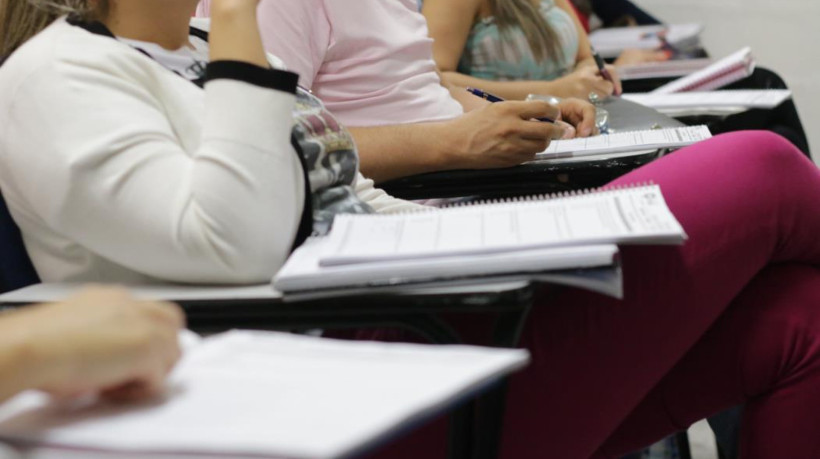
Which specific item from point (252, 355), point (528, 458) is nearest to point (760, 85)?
point (528, 458)

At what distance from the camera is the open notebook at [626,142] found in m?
1.57

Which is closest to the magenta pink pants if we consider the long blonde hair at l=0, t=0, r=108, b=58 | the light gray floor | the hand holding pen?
the long blonde hair at l=0, t=0, r=108, b=58

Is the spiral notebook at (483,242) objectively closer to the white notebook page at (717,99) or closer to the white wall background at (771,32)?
the white notebook page at (717,99)

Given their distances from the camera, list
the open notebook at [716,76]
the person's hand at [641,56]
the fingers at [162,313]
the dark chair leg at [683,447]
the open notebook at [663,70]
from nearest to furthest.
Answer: the fingers at [162,313], the dark chair leg at [683,447], the open notebook at [716,76], the open notebook at [663,70], the person's hand at [641,56]

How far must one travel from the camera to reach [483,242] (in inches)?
37.6

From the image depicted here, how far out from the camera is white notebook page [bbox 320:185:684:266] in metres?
0.93

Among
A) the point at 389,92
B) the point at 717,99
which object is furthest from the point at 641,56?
the point at 389,92

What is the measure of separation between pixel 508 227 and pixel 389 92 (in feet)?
2.77

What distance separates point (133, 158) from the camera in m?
1.01

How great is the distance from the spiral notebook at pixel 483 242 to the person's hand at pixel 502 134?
1.72 ft

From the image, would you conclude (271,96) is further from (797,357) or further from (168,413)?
(797,357)

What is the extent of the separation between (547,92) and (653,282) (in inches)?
55.4

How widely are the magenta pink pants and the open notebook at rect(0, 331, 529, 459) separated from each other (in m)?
0.32

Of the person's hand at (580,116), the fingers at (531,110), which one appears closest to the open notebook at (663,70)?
the person's hand at (580,116)
